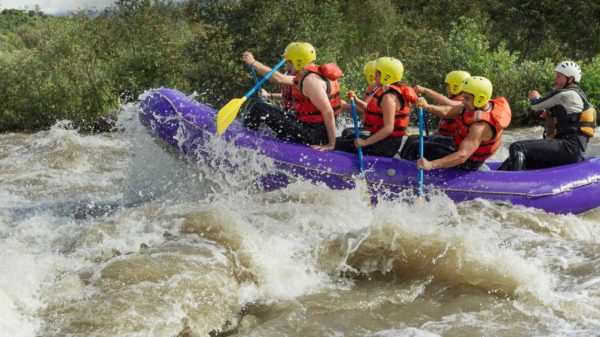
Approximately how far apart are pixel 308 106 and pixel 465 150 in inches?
57.2

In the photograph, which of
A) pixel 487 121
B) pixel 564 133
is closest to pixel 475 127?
pixel 487 121

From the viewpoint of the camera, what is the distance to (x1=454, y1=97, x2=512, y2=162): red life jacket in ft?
18.0

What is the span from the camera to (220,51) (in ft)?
35.0

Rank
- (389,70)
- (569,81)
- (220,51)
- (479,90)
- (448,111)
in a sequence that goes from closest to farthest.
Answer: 1. (479,90)
2. (389,70)
3. (448,111)
4. (569,81)
5. (220,51)

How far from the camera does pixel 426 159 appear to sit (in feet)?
19.2

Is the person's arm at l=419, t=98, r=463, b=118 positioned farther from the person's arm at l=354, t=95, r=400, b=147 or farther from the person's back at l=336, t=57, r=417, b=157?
the person's arm at l=354, t=95, r=400, b=147

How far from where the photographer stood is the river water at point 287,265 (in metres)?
3.82

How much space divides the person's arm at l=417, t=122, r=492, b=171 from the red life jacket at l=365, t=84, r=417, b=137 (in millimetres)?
410

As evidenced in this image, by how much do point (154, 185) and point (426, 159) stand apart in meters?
2.92

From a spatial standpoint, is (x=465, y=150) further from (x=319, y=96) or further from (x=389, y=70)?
(x=319, y=96)

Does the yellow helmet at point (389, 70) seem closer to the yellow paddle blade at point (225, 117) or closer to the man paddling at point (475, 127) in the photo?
the man paddling at point (475, 127)

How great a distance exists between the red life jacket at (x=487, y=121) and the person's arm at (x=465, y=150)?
2.1 inches

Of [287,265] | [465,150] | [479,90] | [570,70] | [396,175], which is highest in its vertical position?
[570,70]

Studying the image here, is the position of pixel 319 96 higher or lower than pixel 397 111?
higher
